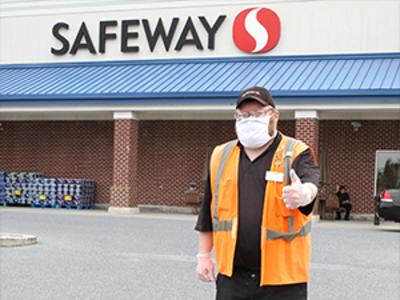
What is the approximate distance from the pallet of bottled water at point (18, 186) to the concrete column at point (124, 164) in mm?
4685

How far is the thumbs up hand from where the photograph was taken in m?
3.73

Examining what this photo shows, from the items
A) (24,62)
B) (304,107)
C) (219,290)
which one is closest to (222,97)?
(304,107)

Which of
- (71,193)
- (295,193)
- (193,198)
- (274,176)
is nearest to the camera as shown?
(295,193)

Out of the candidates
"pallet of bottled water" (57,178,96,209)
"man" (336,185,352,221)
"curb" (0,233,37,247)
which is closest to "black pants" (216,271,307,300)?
"curb" (0,233,37,247)

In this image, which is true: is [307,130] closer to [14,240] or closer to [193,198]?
[193,198]

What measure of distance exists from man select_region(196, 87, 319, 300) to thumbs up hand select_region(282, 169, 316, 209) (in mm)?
60

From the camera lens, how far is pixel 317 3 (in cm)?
2544

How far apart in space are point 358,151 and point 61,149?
38.4 ft

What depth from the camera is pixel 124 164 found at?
963 inches

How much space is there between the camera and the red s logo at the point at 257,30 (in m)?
25.8

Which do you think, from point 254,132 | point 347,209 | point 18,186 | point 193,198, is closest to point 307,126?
point 347,209

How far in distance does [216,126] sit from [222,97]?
415cm

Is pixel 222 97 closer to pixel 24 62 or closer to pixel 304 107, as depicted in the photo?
pixel 304 107

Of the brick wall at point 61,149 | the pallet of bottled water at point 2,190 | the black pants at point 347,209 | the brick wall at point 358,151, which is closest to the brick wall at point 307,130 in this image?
the brick wall at point 358,151
